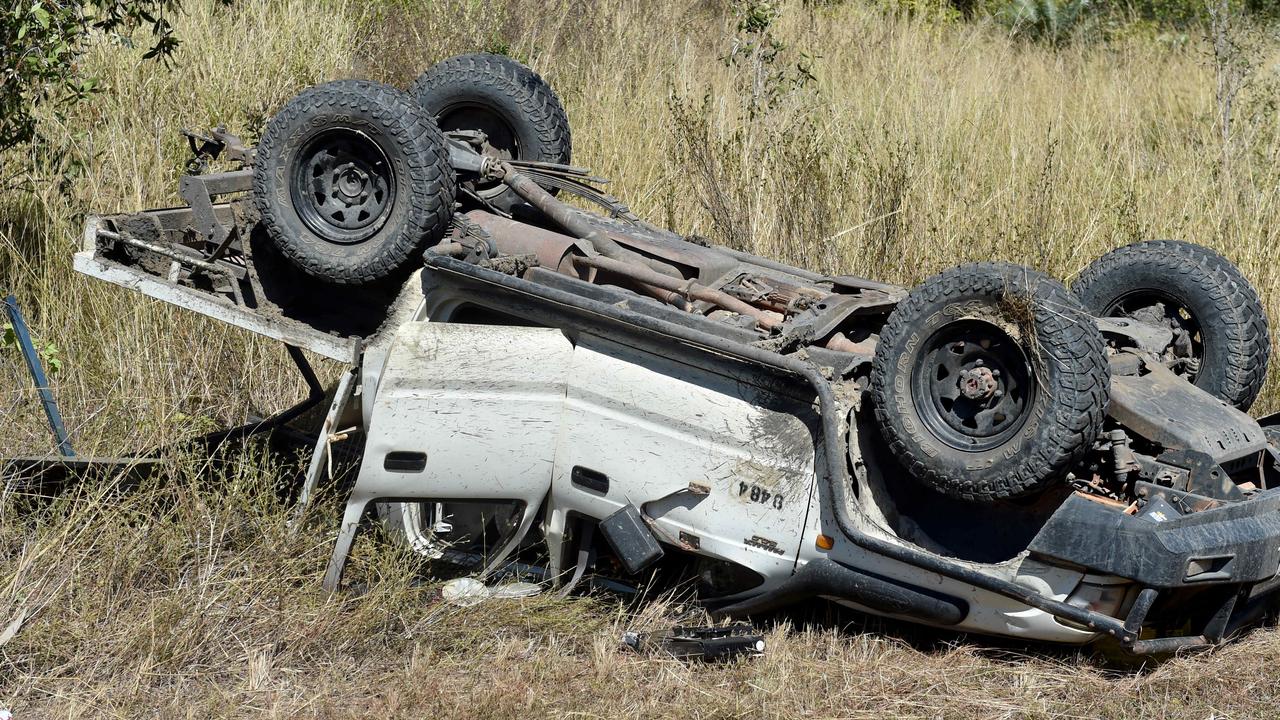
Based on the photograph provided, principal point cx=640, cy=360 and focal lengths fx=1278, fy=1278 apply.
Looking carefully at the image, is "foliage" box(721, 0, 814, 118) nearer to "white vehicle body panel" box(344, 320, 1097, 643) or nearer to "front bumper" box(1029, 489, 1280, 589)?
"white vehicle body panel" box(344, 320, 1097, 643)

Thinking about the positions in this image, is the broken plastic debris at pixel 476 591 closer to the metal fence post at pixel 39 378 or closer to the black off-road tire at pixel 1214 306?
the metal fence post at pixel 39 378

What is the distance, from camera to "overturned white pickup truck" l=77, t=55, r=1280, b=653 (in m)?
3.79

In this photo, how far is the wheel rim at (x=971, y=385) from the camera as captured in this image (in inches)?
153

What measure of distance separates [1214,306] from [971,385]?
127cm

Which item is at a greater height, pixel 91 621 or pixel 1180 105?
pixel 1180 105

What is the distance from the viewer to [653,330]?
409 centimetres

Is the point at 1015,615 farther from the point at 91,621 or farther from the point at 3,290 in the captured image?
the point at 3,290

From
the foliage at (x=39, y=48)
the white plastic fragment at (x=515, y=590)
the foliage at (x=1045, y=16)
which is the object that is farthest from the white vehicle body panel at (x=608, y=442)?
the foliage at (x=1045, y=16)

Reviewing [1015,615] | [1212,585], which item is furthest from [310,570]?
[1212,585]

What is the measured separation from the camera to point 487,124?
577 centimetres

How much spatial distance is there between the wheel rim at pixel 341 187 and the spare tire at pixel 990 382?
189cm

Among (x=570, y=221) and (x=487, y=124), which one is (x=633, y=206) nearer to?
(x=487, y=124)

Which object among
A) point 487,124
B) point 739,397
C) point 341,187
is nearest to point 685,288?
point 739,397

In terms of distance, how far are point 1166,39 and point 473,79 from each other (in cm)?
821
